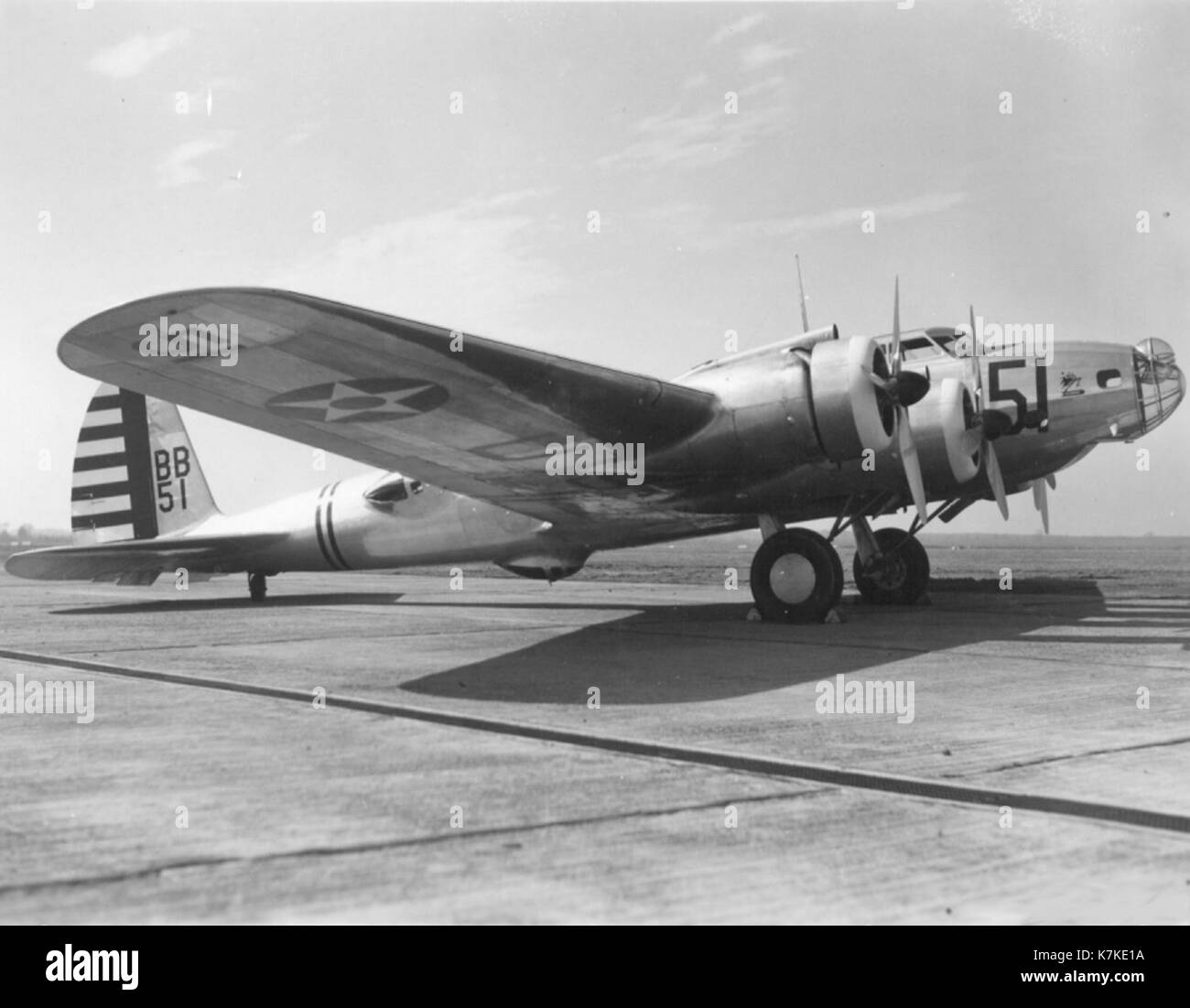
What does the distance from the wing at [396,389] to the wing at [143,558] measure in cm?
632

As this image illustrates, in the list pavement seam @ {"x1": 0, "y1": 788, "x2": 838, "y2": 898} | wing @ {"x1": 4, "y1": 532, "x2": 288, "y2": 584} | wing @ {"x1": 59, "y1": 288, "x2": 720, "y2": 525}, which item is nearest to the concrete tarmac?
pavement seam @ {"x1": 0, "y1": 788, "x2": 838, "y2": 898}

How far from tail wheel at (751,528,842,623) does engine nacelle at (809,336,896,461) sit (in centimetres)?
158

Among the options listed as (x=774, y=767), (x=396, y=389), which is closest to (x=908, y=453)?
(x=396, y=389)

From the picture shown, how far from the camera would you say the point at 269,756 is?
5.51m

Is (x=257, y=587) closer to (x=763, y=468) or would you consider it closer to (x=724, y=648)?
(x=763, y=468)

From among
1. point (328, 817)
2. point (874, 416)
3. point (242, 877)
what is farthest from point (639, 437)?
point (242, 877)

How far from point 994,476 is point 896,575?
2500mm

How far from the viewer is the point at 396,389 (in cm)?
1026

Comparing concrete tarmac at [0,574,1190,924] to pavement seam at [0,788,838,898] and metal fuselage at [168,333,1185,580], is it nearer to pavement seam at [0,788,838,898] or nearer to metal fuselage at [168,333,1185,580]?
pavement seam at [0,788,838,898]

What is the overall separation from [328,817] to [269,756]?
1415 millimetres

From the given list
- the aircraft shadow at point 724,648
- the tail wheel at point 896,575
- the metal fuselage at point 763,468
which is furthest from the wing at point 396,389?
the tail wheel at point 896,575

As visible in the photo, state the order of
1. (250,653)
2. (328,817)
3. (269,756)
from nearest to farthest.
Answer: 1. (328,817)
2. (269,756)
3. (250,653)

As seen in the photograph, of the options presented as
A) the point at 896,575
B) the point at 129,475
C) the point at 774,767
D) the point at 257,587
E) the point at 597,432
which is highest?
the point at 129,475
